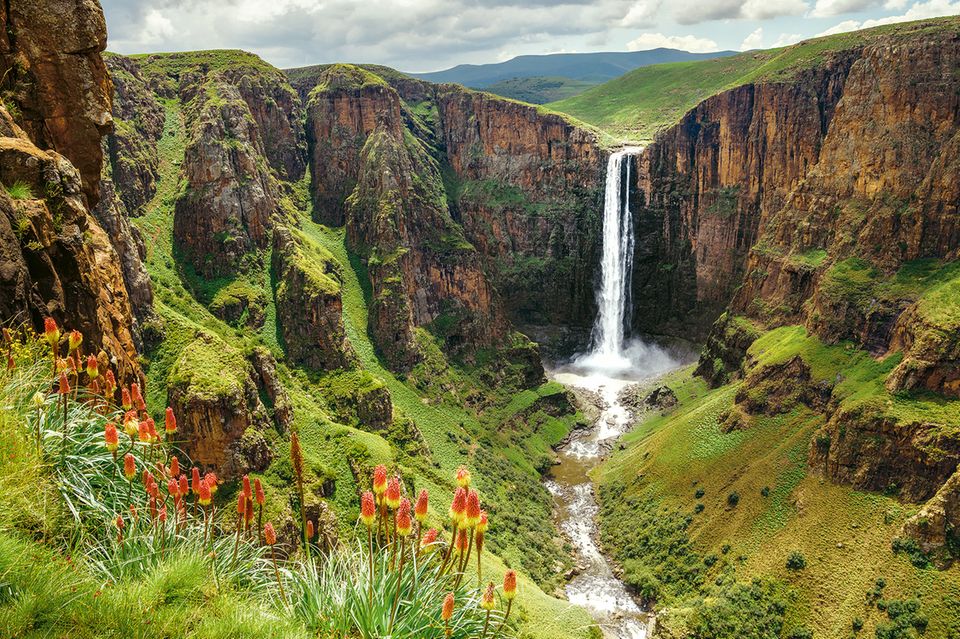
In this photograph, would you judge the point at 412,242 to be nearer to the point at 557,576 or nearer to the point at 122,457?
the point at 557,576

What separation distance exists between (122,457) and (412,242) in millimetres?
100892

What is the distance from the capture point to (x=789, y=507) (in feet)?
192

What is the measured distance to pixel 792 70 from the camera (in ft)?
343

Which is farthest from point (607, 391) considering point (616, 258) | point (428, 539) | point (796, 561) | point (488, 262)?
point (428, 539)

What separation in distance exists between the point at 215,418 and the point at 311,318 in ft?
113

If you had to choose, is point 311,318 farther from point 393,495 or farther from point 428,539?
point 393,495

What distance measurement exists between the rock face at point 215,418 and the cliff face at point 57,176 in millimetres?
31370

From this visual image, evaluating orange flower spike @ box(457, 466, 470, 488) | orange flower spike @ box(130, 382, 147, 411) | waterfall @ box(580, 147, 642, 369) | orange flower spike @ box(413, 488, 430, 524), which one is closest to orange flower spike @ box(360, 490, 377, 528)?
orange flower spike @ box(413, 488, 430, 524)

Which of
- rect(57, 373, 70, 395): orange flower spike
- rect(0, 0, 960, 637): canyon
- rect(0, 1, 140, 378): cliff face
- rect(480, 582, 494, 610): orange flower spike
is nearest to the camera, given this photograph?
rect(480, 582, 494, 610): orange flower spike

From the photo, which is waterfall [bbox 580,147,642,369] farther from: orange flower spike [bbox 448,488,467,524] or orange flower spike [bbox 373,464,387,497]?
orange flower spike [bbox 448,488,467,524]

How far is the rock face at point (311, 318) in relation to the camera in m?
81.1

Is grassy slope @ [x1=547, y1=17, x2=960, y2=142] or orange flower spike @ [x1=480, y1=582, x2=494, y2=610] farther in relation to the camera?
grassy slope @ [x1=547, y1=17, x2=960, y2=142]

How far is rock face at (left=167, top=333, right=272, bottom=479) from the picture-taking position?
1874 inches

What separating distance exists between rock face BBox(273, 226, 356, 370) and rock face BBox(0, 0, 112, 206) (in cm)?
6177
